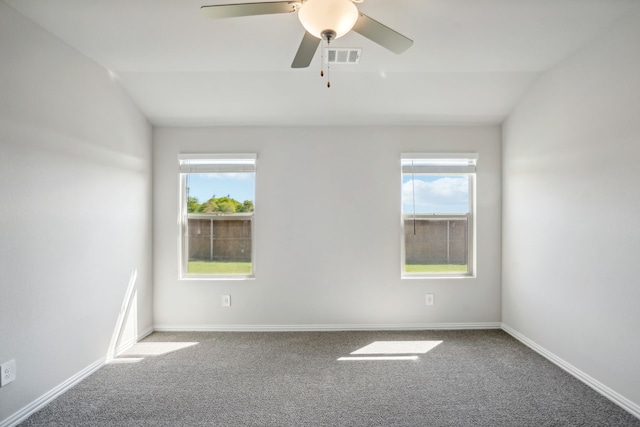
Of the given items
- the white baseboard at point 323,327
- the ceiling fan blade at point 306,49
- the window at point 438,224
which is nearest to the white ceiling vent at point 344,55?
the ceiling fan blade at point 306,49

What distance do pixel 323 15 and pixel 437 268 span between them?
3.05 meters

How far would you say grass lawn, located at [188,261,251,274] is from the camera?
3785mm

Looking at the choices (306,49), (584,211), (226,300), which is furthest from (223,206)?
(584,211)

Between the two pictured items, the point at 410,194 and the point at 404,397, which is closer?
the point at 404,397

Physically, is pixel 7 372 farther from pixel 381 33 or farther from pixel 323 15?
pixel 381 33

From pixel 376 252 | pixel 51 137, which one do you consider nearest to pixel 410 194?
pixel 376 252

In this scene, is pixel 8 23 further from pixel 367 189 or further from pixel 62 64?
pixel 367 189

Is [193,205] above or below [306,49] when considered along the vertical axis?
below

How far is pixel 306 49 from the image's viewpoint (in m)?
1.83

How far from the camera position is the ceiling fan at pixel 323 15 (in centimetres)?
146

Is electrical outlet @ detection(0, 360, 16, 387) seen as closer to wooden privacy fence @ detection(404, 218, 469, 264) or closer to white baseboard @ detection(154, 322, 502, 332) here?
white baseboard @ detection(154, 322, 502, 332)

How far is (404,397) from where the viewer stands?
2.31 metres

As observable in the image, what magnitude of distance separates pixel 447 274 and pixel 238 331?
237 centimetres

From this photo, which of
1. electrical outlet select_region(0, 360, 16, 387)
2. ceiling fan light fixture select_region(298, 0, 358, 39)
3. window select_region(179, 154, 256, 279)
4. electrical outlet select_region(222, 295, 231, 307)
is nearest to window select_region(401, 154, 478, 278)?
window select_region(179, 154, 256, 279)
